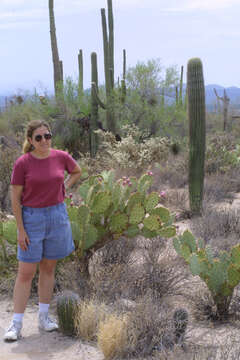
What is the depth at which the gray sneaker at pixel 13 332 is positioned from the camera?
4.06 m

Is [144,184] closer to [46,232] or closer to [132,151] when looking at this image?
[46,232]

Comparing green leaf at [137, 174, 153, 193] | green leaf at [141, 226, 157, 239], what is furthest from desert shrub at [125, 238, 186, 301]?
green leaf at [137, 174, 153, 193]

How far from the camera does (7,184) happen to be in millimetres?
9273

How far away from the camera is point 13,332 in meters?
4.08

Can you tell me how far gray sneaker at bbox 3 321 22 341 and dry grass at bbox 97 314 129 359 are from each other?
2.62ft

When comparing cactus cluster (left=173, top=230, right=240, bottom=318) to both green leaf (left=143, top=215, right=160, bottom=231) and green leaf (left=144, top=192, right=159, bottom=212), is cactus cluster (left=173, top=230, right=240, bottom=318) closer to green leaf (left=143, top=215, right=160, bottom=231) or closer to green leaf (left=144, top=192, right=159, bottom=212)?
green leaf (left=143, top=215, right=160, bottom=231)

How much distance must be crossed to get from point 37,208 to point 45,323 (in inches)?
42.4

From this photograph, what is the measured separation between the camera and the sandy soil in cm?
380

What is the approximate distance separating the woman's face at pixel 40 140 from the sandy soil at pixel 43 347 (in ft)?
5.28

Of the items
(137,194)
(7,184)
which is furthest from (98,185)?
(7,184)

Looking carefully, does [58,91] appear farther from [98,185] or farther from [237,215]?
[98,185]

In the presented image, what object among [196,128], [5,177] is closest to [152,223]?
[196,128]

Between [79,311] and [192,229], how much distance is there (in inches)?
148

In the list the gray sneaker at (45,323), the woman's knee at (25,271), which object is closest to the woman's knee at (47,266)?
the woman's knee at (25,271)
